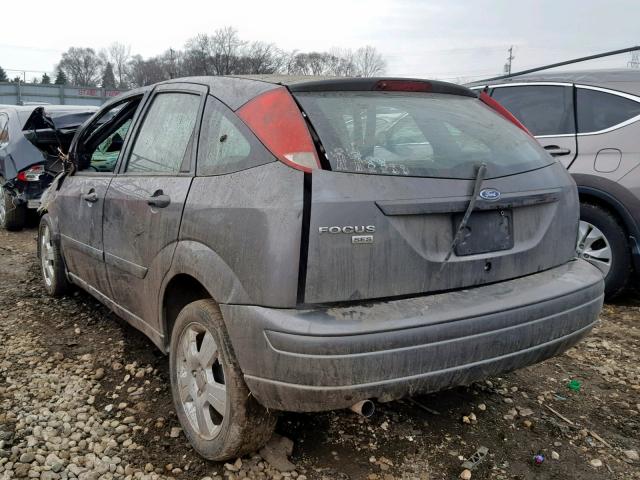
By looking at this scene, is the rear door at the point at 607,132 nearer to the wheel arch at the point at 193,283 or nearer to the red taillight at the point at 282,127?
the red taillight at the point at 282,127

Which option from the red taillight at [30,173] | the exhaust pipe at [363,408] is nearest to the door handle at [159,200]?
the exhaust pipe at [363,408]

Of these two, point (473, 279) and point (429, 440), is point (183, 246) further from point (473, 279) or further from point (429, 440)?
point (429, 440)

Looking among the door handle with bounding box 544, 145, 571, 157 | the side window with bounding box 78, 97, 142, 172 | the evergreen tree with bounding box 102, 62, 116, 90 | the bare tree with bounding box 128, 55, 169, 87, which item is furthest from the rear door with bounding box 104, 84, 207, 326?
the evergreen tree with bounding box 102, 62, 116, 90

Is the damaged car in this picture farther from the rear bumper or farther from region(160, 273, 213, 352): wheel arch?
the rear bumper

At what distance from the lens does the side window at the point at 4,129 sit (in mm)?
7941

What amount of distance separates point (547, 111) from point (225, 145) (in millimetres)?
3611

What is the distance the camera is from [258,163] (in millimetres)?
2201

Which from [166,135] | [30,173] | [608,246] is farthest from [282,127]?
[30,173]

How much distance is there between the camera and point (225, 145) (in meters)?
2.43

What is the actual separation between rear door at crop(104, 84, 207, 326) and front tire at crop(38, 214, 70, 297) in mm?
1306

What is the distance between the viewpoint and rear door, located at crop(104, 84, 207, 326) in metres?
2.65

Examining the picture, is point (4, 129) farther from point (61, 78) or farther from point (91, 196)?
point (61, 78)

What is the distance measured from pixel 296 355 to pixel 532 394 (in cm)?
180

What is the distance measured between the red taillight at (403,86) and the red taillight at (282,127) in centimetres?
45
